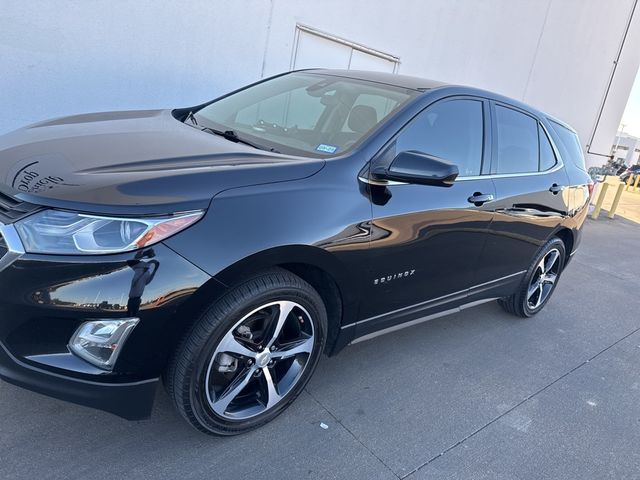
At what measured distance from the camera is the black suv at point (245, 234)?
5.82ft

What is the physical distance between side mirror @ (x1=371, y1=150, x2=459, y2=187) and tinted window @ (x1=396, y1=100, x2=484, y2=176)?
0.81 ft

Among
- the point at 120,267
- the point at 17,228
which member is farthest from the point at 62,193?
the point at 120,267

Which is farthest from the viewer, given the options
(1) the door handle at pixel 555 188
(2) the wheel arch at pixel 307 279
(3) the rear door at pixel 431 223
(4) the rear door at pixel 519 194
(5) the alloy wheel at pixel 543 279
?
(5) the alloy wheel at pixel 543 279

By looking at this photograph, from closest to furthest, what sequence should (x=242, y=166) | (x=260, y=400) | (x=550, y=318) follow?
(x=242, y=166)
(x=260, y=400)
(x=550, y=318)

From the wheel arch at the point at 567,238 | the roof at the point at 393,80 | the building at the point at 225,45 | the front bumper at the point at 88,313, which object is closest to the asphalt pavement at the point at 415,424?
the front bumper at the point at 88,313

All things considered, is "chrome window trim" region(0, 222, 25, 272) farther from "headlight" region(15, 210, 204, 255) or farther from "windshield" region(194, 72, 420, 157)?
A: "windshield" region(194, 72, 420, 157)

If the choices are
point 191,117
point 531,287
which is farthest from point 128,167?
point 531,287

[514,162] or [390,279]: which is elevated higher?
[514,162]

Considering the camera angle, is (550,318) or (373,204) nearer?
(373,204)

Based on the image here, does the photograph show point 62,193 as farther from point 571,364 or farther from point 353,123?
point 571,364

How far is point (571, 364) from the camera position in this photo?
369 centimetres

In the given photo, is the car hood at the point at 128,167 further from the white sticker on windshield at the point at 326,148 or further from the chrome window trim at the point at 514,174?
the chrome window trim at the point at 514,174

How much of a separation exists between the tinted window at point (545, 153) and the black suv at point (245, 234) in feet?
1.41

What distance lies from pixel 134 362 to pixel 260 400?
0.75 metres
